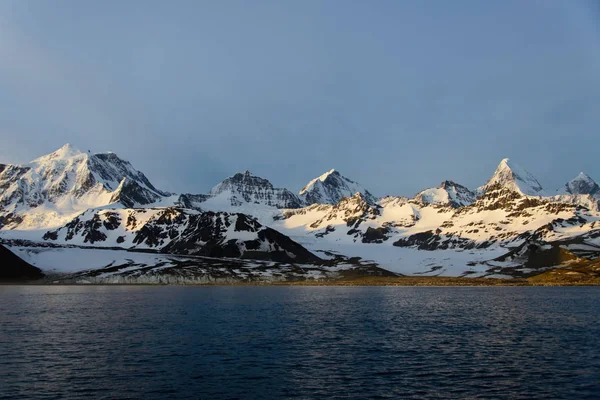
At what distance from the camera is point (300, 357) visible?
69625 mm

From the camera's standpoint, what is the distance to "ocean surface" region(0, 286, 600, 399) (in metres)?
52.8

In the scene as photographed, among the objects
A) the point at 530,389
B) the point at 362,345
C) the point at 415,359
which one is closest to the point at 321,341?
the point at 362,345

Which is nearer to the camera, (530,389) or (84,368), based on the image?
(530,389)

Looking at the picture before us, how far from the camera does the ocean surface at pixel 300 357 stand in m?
52.8

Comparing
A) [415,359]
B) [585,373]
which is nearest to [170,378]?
[415,359]

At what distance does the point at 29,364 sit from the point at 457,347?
53.3m

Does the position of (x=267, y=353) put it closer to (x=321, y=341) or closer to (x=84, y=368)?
(x=321, y=341)

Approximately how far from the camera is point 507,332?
93.3m

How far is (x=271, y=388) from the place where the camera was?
5344cm

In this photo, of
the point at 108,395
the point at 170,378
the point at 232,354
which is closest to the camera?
the point at 108,395

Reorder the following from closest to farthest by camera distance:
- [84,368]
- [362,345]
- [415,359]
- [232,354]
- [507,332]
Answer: [84,368]
[415,359]
[232,354]
[362,345]
[507,332]

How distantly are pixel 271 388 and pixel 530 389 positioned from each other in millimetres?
23988

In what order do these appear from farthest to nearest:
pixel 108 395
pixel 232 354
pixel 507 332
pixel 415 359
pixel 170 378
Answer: pixel 507 332
pixel 232 354
pixel 415 359
pixel 170 378
pixel 108 395

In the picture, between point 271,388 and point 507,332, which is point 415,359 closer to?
point 271,388
